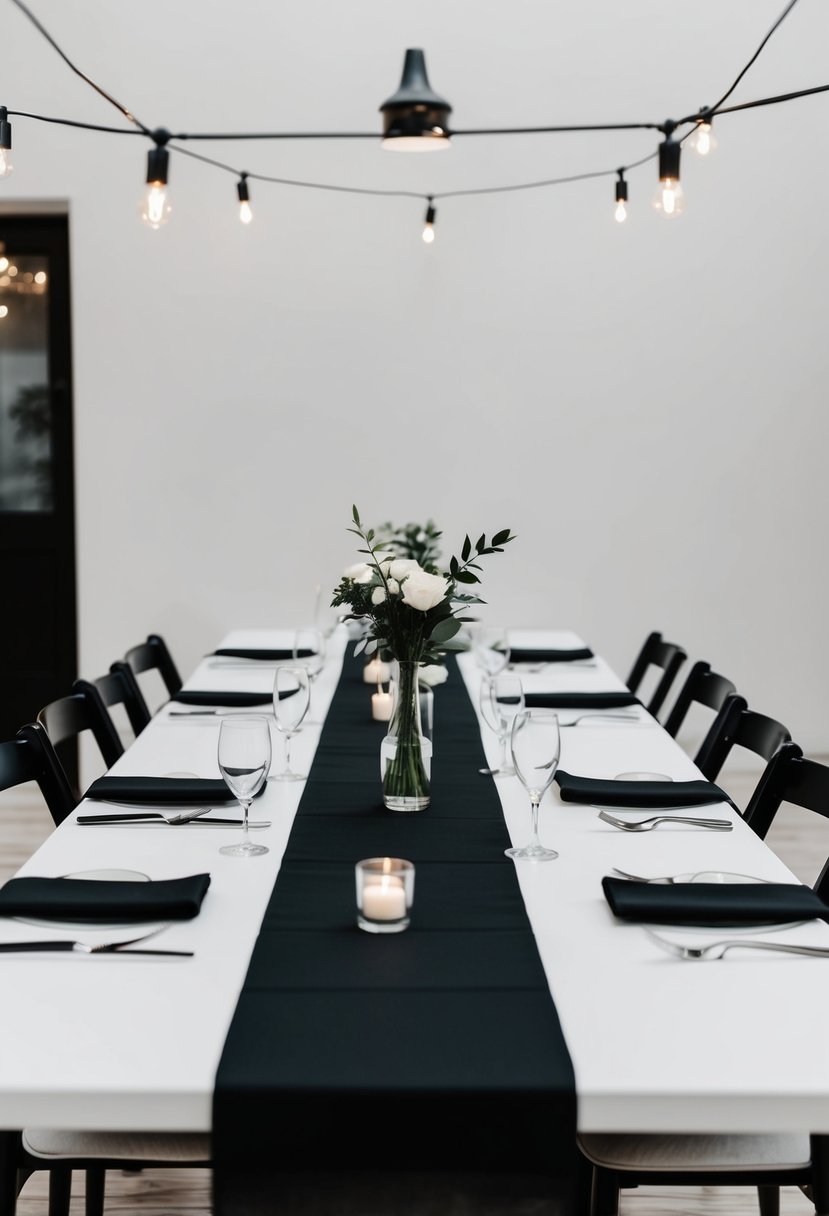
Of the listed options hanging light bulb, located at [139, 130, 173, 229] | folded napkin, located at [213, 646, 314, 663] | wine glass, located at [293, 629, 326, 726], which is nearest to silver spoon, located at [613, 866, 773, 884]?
wine glass, located at [293, 629, 326, 726]

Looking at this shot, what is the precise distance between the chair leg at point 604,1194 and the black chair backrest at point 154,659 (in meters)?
2.17

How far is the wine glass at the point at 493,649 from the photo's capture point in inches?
125

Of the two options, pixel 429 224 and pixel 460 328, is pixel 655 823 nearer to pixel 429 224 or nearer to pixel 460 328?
pixel 429 224

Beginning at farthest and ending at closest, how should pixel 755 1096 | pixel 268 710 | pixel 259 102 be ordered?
pixel 259 102 → pixel 268 710 → pixel 755 1096

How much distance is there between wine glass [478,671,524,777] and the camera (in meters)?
2.32

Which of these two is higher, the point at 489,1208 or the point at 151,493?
the point at 151,493

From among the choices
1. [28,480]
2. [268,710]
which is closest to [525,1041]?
[268,710]

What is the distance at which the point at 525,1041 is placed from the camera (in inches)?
50.6

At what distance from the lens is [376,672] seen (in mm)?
3379

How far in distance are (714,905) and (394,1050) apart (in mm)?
537

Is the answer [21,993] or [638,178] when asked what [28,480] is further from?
[21,993]

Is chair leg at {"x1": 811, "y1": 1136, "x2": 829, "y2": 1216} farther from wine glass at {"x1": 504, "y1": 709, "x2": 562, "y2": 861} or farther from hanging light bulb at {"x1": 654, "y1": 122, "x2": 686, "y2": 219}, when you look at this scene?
hanging light bulb at {"x1": 654, "y1": 122, "x2": 686, "y2": 219}

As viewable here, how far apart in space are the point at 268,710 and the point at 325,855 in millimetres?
1245

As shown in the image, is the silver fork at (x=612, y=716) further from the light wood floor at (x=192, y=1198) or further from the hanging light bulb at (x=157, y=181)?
the hanging light bulb at (x=157, y=181)
